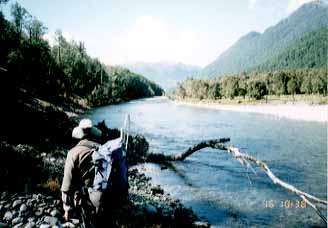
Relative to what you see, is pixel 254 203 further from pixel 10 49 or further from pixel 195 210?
pixel 10 49

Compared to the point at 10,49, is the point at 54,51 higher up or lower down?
higher up

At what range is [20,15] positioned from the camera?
77188 millimetres

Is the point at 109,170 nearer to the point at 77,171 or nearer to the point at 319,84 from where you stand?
the point at 77,171

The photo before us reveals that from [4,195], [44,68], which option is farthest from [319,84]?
[4,195]

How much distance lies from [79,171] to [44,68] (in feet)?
228

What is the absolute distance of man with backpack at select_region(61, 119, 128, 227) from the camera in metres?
5.70

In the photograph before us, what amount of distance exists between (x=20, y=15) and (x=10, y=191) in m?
77.9

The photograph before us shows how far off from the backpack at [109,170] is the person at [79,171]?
16cm

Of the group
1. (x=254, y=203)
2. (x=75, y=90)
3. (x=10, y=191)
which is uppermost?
(x=75, y=90)

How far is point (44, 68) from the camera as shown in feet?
229

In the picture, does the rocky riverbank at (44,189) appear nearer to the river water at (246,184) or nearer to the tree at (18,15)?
the river water at (246,184)

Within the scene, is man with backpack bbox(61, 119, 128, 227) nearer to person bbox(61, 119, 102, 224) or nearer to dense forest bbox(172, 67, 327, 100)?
person bbox(61, 119, 102, 224)

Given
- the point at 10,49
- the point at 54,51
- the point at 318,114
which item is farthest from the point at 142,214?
the point at 54,51

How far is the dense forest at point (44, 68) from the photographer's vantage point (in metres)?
54.6
